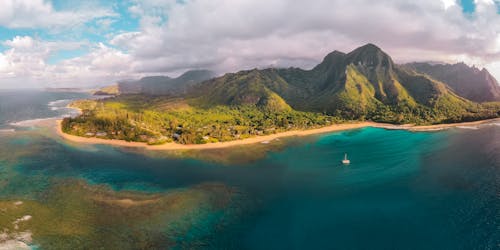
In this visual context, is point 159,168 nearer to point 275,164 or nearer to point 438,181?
point 275,164

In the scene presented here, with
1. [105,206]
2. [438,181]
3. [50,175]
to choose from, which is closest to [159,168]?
[105,206]

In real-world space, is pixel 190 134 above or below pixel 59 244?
above

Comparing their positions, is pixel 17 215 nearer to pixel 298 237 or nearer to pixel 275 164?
pixel 298 237

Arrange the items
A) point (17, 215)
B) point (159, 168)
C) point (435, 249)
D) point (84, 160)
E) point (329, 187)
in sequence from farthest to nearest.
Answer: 1. point (84, 160)
2. point (159, 168)
3. point (329, 187)
4. point (17, 215)
5. point (435, 249)

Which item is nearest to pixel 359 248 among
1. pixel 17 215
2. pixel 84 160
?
pixel 17 215

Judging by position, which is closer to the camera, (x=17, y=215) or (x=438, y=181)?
(x=17, y=215)

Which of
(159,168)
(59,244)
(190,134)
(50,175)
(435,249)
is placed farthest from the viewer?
(190,134)
